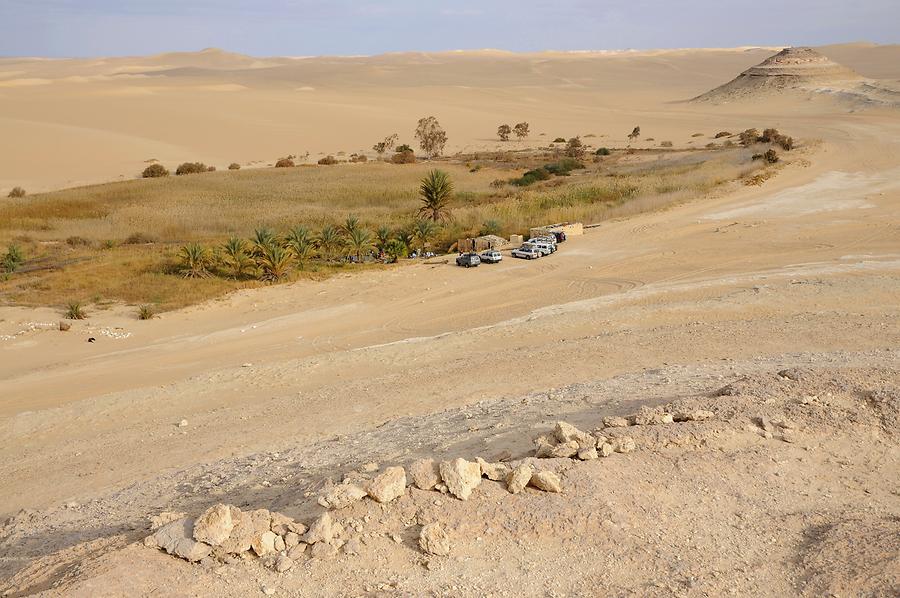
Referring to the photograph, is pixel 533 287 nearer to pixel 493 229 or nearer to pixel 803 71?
pixel 493 229

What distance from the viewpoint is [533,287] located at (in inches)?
987

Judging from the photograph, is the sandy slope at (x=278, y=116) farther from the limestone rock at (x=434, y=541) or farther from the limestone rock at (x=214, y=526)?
the limestone rock at (x=434, y=541)

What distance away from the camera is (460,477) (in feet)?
25.0

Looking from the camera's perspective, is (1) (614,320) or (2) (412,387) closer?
(2) (412,387)

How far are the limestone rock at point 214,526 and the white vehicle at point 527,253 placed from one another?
2250cm

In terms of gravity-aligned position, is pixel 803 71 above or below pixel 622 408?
above

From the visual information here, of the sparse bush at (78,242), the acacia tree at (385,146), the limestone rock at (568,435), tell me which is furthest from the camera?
the acacia tree at (385,146)

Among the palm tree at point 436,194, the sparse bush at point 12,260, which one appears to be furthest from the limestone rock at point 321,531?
the palm tree at point 436,194

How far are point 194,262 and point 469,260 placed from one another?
9.54 m

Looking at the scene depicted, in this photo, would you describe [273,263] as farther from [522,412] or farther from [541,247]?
[522,412]

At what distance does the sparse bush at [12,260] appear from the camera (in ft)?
95.3

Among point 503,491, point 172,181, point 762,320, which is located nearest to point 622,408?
point 503,491

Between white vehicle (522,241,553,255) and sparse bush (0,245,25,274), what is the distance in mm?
18967

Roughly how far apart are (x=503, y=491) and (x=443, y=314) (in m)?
14.8
